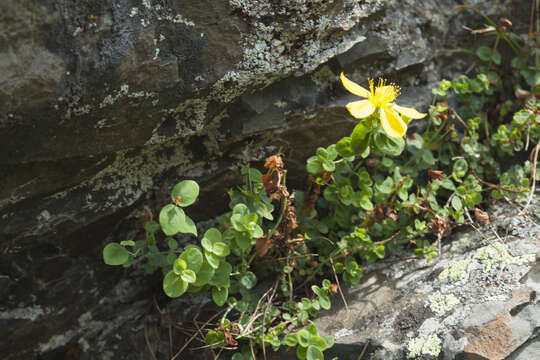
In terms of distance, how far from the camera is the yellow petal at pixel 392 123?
5.09 feet

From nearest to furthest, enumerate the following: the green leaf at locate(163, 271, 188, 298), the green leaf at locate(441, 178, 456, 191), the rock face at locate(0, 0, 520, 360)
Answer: the rock face at locate(0, 0, 520, 360), the green leaf at locate(163, 271, 188, 298), the green leaf at locate(441, 178, 456, 191)

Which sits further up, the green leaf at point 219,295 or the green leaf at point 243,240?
the green leaf at point 243,240

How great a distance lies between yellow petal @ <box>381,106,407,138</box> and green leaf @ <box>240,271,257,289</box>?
79 centimetres

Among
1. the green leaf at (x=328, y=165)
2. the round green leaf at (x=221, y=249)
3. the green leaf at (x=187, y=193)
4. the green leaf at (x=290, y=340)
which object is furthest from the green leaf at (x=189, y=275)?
the green leaf at (x=328, y=165)

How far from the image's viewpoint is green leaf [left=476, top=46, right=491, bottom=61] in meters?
2.31

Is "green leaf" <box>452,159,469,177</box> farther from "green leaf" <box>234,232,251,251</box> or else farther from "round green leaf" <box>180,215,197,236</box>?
"round green leaf" <box>180,215,197,236</box>

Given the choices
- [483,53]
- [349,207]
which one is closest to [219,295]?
[349,207]

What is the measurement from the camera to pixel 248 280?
1899mm

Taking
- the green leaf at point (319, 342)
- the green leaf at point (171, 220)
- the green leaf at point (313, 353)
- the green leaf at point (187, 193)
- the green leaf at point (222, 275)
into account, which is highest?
the green leaf at point (187, 193)

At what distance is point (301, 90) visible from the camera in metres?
1.98

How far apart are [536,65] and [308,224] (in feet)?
4.51

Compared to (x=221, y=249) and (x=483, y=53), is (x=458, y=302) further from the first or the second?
(x=483, y=53)

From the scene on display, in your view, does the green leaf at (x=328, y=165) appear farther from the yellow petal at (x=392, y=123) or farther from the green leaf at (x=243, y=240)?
the green leaf at (x=243, y=240)

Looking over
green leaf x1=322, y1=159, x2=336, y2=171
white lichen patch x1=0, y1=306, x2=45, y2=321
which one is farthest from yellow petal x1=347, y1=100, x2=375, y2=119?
white lichen patch x1=0, y1=306, x2=45, y2=321
